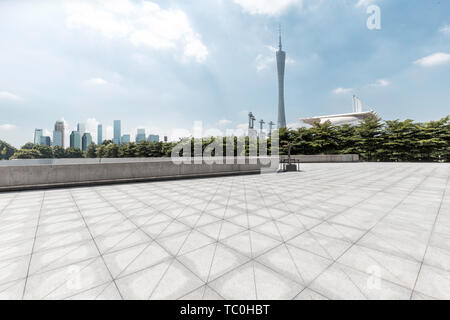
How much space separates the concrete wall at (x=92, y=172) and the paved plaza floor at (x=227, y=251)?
399 centimetres

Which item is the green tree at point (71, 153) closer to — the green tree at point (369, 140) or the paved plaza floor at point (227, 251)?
the paved plaza floor at point (227, 251)

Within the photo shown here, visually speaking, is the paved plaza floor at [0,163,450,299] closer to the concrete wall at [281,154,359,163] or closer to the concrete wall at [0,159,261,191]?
the concrete wall at [0,159,261,191]

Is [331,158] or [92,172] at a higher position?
[331,158]

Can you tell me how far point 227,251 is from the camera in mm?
3088

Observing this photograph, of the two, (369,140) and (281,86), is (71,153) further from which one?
(281,86)

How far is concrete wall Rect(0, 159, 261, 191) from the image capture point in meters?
8.41

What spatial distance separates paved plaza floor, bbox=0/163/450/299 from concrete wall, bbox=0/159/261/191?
3.99 meters

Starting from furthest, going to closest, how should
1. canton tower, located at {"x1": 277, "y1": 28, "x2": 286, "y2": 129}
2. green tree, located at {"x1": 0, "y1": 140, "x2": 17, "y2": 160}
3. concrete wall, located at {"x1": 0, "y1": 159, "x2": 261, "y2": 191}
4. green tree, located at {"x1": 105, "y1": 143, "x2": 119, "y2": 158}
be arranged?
canton tower, located at {"x1": 277, "y1": 28, "x2": 286, "y2": 129} → green tree, located at {"x1": 0, "y1": 140, "x2": 17, "y2": 160} → green tree, located at {"x1": 105, "y1": 143, "x2": 119, "y2": 158} → concrete wall, located at {"x1": 0, "y1": 159, "x2": 261, "y2": 191}

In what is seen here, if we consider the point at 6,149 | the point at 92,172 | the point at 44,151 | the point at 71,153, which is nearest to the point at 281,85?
the point at 71,153

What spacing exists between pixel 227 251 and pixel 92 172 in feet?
33.7

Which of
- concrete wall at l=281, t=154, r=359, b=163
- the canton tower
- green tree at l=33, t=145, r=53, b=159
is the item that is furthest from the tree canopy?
the canton tower

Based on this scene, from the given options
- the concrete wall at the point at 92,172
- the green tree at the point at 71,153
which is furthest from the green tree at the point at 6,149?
the concrete wall at the point at 92,172

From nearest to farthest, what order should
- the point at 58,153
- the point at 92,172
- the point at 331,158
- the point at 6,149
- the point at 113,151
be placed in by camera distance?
the point at 92,172 → the point at 331,158 → the point at 113,151 → the point at 58,153 → the point at 6,149
